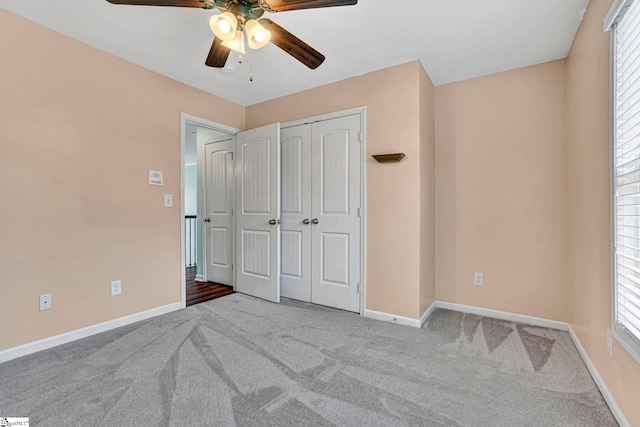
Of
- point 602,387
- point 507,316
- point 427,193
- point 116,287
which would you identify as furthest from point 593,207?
point 116,287

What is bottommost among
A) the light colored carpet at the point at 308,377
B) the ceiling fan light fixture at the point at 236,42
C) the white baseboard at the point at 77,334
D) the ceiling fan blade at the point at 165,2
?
the light colored carpet at the point at 308,377

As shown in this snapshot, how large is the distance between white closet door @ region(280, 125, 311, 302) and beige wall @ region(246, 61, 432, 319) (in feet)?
2.33

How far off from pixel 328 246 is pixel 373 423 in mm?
1820

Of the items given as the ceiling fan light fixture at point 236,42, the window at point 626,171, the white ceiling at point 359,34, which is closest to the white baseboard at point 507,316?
the window at point 626,171

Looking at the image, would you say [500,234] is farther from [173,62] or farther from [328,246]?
[173,62]

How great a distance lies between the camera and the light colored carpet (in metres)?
1.46

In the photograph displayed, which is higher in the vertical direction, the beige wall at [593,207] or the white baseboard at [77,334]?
the beige wall at [593,207]

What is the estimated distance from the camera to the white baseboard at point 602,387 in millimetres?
1387

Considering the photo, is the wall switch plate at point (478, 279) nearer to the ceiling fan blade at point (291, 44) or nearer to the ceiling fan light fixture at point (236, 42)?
the ceiling fan blade at point (291, 44)

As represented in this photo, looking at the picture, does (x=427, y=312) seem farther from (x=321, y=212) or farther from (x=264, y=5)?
(x=264, y=5)

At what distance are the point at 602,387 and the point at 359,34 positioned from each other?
283 centimetres

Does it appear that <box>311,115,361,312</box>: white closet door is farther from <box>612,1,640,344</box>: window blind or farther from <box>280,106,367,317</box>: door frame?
<box>612,1,640,344</box>: window blind

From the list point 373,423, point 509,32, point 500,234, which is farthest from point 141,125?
point 500,234

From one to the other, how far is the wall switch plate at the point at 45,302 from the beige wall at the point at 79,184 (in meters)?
0.04
